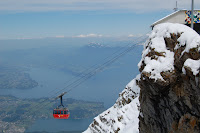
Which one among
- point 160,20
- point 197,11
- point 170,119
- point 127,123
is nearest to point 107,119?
point 127,123

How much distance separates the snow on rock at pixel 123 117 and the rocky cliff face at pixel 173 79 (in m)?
12.7

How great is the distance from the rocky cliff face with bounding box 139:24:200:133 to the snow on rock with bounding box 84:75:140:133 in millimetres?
12721

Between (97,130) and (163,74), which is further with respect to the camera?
(97,130)

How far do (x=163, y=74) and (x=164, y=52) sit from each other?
5.14 feet

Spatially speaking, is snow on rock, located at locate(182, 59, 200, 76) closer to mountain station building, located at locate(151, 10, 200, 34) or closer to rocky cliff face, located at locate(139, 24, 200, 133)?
rocky cliff face, located at locate(139, 24, 200, 133)

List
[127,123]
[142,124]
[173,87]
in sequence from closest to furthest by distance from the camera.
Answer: [173,87] → [142,124] → [127,123]

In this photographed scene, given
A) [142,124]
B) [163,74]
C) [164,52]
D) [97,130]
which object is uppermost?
[164,52]

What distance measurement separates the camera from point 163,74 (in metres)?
11.2

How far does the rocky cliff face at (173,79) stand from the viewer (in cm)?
1002

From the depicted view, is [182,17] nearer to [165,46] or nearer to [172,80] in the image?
[165,46]

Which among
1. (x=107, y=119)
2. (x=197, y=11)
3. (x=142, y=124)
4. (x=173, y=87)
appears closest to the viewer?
(x=173, y=87)

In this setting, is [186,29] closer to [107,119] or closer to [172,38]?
[172,38]

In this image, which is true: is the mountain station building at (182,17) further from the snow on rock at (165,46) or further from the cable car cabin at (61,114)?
the cable car cabin at (61,114)

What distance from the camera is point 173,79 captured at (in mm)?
10969
